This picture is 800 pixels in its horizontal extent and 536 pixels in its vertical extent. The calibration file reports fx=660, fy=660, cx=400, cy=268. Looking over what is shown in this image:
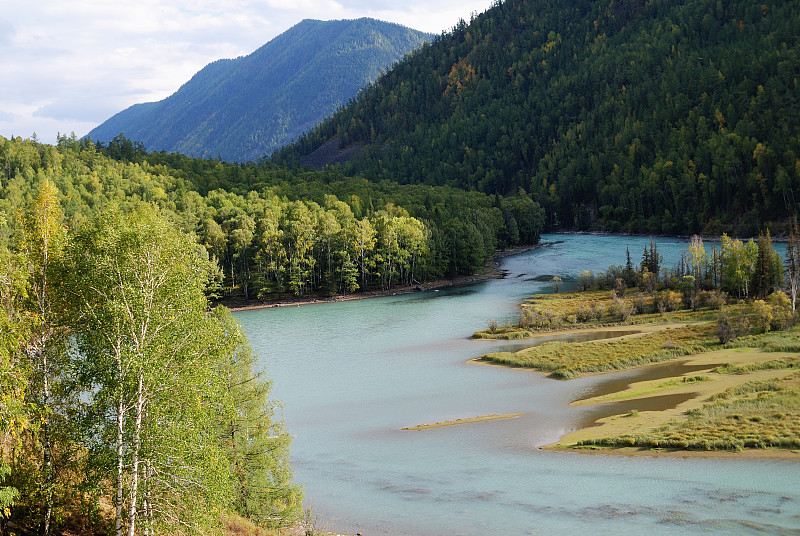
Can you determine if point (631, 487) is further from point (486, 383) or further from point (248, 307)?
point (248, 307)

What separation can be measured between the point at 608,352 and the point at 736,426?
20678 mm

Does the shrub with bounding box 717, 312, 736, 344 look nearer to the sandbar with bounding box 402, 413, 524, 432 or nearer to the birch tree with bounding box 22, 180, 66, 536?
the sandbar with bounding box 402, 413, 524, 432

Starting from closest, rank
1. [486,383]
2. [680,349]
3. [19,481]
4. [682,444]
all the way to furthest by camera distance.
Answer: [19,481] → [682,444] → [486,383] → [680,349]

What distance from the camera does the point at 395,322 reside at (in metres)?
81.8

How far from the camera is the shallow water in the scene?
1176 inches

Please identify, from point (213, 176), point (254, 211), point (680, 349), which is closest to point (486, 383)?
point (680, 349)

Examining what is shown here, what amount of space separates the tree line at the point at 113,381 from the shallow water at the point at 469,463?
12.4 metres

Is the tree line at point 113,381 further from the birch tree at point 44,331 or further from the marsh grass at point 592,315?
the marsh grass at point 592,315

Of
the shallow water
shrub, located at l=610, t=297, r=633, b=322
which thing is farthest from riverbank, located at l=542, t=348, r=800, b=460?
shrub, located at l=610, t=297, r=633, b=322

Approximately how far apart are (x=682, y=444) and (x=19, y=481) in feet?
105

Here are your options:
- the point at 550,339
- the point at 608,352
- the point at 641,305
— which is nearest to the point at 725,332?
the point at 608,352

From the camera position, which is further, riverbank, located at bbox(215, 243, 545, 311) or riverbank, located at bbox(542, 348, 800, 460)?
riverbank, located at bbox(215, 243, 545, 311)

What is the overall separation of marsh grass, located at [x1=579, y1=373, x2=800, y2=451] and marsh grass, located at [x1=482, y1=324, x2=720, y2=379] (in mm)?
12605

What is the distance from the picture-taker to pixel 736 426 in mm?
38156
